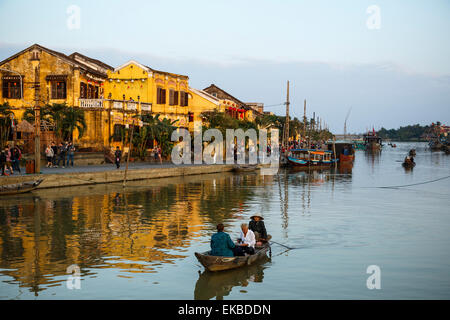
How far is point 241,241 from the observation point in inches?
598

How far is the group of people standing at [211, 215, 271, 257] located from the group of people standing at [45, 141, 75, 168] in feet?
77.2

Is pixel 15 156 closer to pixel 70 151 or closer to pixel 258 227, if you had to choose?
pixel 70 151

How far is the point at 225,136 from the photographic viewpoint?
59219 mm

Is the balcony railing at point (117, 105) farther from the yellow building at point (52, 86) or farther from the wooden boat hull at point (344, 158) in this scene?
the wooden boat hull at point (344, 158)

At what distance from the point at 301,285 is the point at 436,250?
272 inches

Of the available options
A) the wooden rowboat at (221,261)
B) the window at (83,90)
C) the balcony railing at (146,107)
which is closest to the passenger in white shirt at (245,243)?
the wooden rowboat at (221,261)

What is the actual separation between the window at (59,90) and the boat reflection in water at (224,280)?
112 feet

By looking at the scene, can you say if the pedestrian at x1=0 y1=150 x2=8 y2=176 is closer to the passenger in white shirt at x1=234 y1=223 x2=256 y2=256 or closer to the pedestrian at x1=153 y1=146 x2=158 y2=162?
the pedestrian at x1=153 y1=146 x2=158 y2=162

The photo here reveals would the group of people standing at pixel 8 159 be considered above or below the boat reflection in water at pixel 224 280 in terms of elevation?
above

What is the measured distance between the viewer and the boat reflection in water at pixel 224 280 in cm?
1297

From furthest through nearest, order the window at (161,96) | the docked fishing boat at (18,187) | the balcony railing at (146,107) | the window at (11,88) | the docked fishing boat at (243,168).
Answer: the window at (161,96), the balcony railing at (146,107), the docked fishing boat at (243,168), the window at (11,88), the docked fishing boat at (18,187)

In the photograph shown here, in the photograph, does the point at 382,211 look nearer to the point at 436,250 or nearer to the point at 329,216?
the point at 329,216
